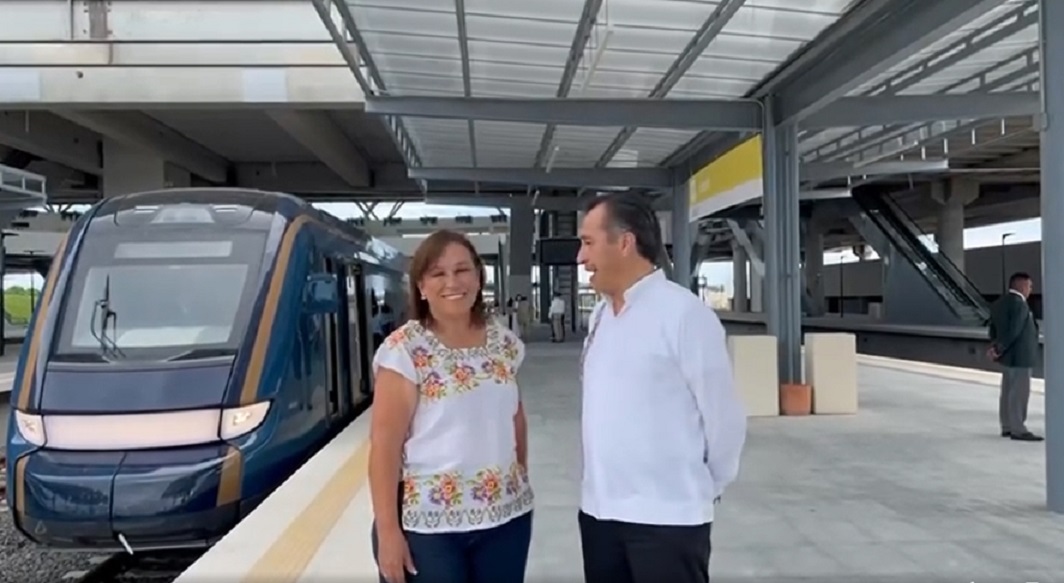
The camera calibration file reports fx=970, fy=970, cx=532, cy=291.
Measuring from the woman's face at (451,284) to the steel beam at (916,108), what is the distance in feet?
32.3

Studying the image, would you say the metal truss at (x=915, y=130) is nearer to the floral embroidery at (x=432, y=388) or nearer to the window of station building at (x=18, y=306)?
the floral embroidery at (x=432, y=388)

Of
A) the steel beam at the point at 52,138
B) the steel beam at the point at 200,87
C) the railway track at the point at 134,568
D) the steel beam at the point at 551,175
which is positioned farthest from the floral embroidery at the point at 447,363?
the steel beam at the point at 52,138

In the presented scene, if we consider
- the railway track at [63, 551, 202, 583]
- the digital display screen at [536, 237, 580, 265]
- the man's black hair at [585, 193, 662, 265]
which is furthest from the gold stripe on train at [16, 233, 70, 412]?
the digital display screen at [536, 237, 580, 265]

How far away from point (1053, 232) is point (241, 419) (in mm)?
→ 5189

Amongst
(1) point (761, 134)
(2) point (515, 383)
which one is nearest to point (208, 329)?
(2) point (515, 383)

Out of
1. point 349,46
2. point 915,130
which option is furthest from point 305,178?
point 349,46

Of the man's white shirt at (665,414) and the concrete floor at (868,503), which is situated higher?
the man's white shirt at (665,414)

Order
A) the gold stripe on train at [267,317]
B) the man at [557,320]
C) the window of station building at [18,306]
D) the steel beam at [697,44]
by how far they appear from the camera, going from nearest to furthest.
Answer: the gold stripe on train at [267,317] → the steel beam at [697,44] → the man at [557,320] → the window of station building at [18,306]

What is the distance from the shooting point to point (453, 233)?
284 cm

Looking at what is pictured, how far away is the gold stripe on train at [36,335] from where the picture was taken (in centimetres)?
613

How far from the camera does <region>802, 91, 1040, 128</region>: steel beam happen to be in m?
11.8

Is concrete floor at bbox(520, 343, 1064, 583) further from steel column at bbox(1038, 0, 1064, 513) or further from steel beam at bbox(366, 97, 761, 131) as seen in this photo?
steel beam at bbox(366, 97, 761, 131)

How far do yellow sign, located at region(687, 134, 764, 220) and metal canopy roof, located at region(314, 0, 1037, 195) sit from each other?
472mm

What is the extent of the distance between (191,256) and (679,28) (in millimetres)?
5340
